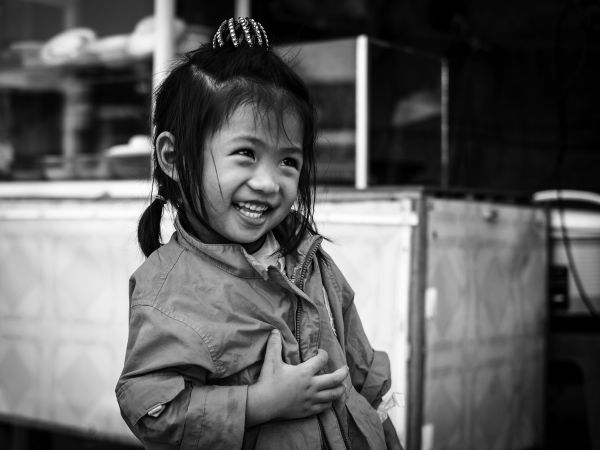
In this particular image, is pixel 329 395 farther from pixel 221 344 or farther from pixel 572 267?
pixel 572 267

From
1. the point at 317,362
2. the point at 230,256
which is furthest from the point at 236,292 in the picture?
the point at 317,362

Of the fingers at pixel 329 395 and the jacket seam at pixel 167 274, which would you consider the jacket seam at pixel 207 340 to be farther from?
the fingers at pixel 329 395

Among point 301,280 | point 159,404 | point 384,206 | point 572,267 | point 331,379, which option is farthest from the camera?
point 572,267

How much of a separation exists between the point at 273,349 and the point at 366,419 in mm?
239

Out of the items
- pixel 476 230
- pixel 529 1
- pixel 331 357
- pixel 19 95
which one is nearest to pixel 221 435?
pixel 331 357

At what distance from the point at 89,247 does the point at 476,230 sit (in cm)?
130

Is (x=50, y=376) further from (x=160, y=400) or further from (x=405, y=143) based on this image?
(x=160, y=400)

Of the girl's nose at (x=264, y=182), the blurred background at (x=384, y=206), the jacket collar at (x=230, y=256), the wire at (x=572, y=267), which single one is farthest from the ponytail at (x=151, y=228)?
the wire at (x=572, y=267)

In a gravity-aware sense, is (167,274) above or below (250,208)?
below

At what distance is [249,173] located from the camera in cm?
143

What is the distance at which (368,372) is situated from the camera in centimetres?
163

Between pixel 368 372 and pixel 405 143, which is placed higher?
pixel 405 143

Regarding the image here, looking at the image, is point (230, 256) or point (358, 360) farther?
point (358, 360)

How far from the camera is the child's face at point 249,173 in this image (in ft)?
4.66
